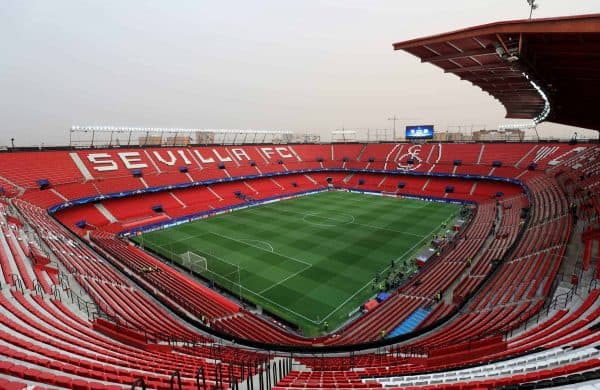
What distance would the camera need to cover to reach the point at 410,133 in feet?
199

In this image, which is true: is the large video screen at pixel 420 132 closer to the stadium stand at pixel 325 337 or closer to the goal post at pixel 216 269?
the stadium stand at pixel 325 337

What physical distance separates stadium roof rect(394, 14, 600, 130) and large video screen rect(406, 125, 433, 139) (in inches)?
1612

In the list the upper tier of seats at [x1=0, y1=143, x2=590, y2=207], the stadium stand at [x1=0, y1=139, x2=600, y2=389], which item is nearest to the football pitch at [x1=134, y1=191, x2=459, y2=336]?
the stadium stand at [x1=0, y1=139, x2=600, y2=389]

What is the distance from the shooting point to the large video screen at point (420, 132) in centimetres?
5872

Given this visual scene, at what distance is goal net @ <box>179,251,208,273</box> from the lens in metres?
24.2

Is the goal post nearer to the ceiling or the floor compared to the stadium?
nearer to the floor

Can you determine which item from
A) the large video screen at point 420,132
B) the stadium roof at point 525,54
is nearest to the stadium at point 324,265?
the stadium roof at point 525,54

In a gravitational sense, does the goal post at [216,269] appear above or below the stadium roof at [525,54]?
below

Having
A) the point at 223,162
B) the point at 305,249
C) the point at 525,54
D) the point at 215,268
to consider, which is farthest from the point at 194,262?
the point at 223,162

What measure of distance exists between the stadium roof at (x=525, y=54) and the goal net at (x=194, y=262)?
2017 cm

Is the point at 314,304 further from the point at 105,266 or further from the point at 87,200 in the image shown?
the point at 87,200

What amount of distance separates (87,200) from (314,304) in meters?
29.2

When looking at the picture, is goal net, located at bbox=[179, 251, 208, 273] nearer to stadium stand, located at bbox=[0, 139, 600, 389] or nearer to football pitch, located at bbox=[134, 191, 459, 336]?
football pitch, located at bbox=[134, 191, 459, 336]

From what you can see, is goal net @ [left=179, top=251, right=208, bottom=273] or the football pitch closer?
the football pitch
